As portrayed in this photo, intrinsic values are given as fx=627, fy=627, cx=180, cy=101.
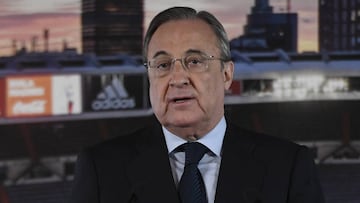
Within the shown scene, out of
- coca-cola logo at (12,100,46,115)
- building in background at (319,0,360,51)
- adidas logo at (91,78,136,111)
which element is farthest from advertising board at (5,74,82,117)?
building in background at (319,0,360,51)

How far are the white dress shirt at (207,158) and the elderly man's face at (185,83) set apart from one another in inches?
0.4

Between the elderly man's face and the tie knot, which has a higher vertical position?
the elderly man's face

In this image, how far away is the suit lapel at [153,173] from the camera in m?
0.73

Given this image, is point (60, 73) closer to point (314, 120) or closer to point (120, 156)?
point (314, 120)

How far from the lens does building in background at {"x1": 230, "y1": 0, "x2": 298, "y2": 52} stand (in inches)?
315

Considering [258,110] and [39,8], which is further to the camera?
[258,110]

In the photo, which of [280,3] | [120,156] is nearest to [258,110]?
[280,3]

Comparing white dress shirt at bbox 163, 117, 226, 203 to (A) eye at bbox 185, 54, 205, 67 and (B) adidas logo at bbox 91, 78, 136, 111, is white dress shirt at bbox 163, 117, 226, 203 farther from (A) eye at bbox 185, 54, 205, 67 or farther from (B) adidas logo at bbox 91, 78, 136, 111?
(B) adidas logo at bbox 91, 78, 136, 111

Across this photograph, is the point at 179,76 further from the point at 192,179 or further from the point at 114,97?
the point at 114,97

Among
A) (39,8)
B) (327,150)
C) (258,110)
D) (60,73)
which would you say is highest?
(39,8)

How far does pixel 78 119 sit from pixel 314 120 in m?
3.99

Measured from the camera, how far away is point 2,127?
29.8ft

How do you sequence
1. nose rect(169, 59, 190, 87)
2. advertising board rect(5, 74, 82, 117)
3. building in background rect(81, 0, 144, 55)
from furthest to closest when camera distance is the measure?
advertising board rect(5, 74, 82, 117) → building in background rect(81, 0, 144, 55) → nose rect(169, 59, 190, 87)

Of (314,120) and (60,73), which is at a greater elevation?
(60,73)
